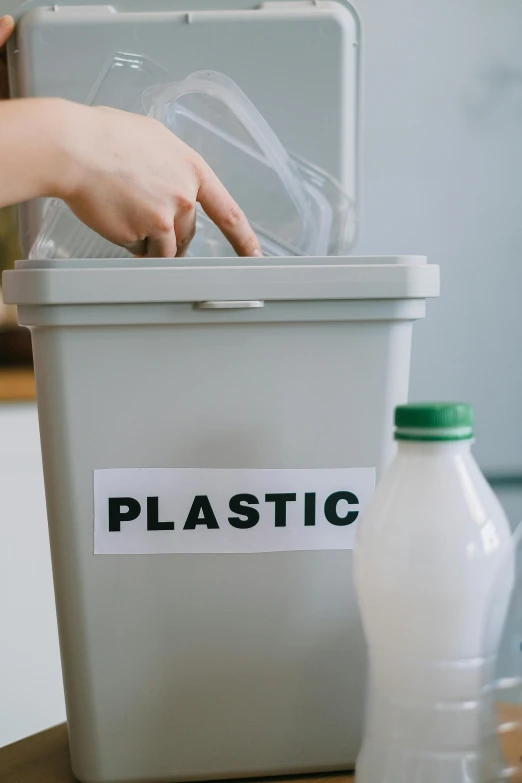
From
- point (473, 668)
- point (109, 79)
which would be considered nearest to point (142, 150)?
A: point (109, 79)

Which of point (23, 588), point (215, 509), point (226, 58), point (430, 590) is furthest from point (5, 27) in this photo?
point (23, 588)

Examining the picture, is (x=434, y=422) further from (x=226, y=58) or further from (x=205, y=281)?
(x=226, y=58)

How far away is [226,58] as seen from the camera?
78cm

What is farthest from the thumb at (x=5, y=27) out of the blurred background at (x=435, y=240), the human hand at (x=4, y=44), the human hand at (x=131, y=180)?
the blurred background at (x=435, y=240)

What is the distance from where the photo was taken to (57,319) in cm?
50

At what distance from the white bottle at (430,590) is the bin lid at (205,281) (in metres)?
0.12

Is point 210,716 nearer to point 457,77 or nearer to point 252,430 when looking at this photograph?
point 252,430

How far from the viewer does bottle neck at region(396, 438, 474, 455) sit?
0.42m

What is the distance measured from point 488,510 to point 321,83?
516mm

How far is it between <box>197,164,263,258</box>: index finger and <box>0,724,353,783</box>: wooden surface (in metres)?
0.41

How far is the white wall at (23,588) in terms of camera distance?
133 cm

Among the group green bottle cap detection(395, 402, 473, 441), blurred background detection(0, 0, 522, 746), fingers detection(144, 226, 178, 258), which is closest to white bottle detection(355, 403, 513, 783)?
green bottle cap detection(395, 402, 473, 441)

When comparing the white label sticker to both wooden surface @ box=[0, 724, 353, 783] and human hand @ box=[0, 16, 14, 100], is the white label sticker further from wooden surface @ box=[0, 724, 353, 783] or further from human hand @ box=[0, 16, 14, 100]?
human hand @ box=[0, 16, 14, 100]

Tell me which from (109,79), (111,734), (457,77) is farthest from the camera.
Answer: (457,77)
